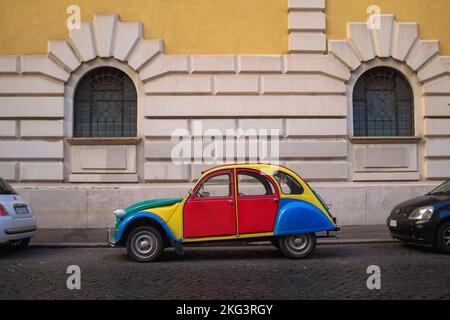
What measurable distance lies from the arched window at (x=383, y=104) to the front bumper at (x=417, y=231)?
195 inches

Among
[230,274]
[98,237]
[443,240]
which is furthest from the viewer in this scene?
[98,237]

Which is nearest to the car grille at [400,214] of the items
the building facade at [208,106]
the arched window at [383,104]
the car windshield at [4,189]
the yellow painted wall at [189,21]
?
the building facade at [208,106]

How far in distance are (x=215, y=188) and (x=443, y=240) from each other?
4.29 meters

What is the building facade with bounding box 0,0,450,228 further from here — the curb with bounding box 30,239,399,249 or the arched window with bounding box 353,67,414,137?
the curb with bounding box 30,239,399,249

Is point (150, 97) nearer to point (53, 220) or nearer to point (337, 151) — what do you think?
point (53, 220)

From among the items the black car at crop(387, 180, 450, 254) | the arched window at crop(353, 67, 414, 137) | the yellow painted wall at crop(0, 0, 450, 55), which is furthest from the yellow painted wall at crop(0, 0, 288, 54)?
the black car at crop(387, 180, 450, 254)

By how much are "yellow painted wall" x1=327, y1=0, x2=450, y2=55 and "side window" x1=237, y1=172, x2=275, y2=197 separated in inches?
268

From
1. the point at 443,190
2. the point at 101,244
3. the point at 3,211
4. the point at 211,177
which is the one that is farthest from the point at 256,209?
the point at 3,211

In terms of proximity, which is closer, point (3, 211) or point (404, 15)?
point (3, 211)

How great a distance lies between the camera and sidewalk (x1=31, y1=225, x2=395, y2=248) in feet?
34.8

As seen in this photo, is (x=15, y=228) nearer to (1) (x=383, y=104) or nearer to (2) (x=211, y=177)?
(2) (x=211, y=177)

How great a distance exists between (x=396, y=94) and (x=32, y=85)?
1017 centimetres

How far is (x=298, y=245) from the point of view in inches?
340
